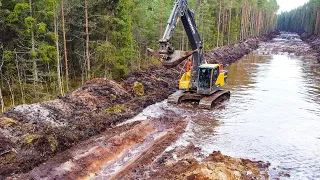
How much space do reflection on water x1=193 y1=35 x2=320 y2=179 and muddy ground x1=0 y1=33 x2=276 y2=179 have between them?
2.93 m

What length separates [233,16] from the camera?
65.2 m

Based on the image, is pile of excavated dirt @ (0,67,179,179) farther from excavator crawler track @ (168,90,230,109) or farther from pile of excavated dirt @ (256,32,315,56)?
pile of excavated dirt @ (256,32,315,56)

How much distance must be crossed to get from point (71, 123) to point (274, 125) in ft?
33.6

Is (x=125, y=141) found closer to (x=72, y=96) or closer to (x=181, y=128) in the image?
(x=181, y=128)

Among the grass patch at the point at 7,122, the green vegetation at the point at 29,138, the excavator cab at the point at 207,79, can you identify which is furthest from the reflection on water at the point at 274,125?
the grass patch at the point at 7,122

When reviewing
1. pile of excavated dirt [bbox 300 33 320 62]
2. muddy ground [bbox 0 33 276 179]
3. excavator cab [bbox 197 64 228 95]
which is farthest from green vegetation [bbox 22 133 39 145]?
pile of excavated dirt [bbox 300 33 320 62]

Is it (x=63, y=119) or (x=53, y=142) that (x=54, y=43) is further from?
(x=53, y=142)

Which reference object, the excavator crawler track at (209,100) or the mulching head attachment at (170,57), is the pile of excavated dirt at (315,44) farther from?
the mulching head attachment at (170,57)

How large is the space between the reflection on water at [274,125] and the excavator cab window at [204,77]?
5.74 feet

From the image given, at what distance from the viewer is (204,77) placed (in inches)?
712

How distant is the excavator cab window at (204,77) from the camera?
17953mm

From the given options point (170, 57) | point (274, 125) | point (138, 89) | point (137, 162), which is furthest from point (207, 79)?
point (137, 162)

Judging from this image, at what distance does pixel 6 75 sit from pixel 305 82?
81.2 ft

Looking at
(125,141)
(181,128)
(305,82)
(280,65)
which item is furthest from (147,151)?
(280,65)
